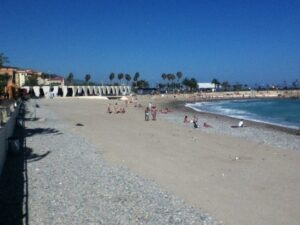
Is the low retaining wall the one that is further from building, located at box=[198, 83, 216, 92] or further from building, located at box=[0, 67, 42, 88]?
building, located at box=[198, 83, 216, 92]

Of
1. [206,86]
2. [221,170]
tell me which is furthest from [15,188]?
[206,86]

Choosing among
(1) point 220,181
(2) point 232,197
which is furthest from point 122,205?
(1) point 220,181

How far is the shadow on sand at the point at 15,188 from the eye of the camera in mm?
7298

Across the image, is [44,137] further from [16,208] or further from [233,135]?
[16,208]

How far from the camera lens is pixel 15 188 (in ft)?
30.5

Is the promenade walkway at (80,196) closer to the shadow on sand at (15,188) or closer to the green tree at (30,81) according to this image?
the shadow on sand at (15,188)

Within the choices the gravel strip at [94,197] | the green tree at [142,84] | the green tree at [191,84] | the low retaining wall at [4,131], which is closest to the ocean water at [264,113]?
the low retaining wall at [4,131]

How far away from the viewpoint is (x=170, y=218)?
7375 mm

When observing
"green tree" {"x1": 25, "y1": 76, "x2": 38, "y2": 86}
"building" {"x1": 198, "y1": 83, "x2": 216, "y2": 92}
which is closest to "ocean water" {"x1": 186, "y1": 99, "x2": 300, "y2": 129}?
"green tree" {"x1": 25, "y1": 76, "x2": 38, "y2": 86}

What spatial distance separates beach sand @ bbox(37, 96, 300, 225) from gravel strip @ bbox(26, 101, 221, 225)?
0.53 meters

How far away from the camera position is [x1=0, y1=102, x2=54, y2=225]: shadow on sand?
7.30 meters

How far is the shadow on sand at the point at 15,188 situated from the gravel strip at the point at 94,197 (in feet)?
0.42

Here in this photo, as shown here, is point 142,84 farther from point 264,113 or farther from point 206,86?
point 264,113

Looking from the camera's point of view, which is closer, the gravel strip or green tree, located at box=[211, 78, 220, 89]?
the gravel strip
